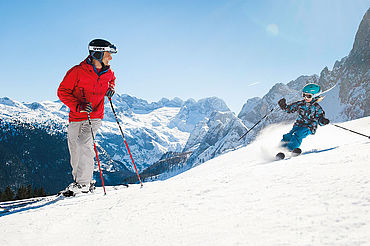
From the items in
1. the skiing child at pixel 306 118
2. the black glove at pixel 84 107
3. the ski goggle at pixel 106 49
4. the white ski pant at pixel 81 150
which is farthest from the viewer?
the skiing child at pixel 306 118

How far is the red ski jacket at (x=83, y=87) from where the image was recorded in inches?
200

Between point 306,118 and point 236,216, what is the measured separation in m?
5.63

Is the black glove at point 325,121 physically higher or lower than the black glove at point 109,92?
lower

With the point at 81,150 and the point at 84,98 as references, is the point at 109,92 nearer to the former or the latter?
the point at 84,98

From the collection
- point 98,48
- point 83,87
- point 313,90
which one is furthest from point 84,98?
point 313,90

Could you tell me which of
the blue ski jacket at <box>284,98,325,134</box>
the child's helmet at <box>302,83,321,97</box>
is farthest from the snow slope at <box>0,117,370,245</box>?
the child's helmet at <box>302,83,321,97</box>

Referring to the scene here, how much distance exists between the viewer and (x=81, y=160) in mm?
5219

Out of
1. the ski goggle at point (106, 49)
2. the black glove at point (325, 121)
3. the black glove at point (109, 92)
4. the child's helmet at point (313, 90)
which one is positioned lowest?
the black glove at point (325, 121)

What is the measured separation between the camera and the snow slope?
152 cm

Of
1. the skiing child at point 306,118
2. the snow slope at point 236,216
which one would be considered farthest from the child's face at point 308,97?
the snow slope at point 236,216

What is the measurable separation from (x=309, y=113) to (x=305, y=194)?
520 centimetres

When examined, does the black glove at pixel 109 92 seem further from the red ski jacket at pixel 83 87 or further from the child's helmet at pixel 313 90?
the child's helmet at pixel 313 90

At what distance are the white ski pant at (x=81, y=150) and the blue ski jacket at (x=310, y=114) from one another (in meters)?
5.62

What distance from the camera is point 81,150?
5266 millimetres
